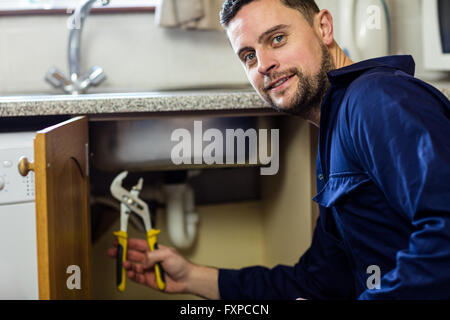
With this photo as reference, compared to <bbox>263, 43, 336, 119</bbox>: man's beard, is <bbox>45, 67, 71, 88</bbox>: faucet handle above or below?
above

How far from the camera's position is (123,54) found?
1793mm

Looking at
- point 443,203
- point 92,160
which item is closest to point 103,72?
point 92,160

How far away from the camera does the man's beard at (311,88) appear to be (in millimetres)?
917

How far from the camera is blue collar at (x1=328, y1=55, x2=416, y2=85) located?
31.7 inches

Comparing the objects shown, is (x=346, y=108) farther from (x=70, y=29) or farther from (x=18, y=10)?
(x=18, y=10)

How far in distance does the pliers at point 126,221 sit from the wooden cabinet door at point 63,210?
0.37 ft

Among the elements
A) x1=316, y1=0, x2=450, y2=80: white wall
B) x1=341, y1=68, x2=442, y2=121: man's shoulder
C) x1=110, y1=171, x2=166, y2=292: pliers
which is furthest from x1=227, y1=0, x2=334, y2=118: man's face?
x1=316, y1=0, x2=450, y2=80: white wall

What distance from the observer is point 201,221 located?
1.82 m

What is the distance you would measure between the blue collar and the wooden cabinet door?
0.48 meters

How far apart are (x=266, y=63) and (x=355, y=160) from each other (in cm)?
28
